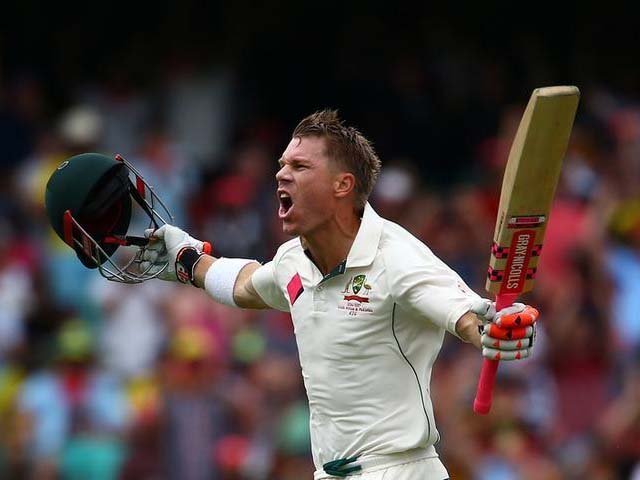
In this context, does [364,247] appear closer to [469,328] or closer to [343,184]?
[343,184]

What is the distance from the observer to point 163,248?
6.72 meters

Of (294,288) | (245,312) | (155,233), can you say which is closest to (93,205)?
(155,233)

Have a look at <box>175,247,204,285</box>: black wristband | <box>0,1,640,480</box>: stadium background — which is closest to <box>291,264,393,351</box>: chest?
<box>175,247,204,285</box>: black wristband

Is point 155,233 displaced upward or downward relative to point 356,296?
upward

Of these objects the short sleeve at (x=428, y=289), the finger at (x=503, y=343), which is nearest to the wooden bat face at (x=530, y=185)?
the short sleeve at (x=428, y=289)

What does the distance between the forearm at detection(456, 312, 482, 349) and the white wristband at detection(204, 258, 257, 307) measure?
1.23 meters

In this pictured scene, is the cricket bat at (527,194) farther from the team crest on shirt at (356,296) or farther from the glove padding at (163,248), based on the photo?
the glove padding at (163,248)

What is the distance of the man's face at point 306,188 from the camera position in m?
6.05

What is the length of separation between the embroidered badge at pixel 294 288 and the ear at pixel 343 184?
0.35 meters

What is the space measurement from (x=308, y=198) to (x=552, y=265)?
15.8 feet

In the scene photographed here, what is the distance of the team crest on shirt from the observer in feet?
19.4

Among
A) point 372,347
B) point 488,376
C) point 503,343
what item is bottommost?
point 488,376

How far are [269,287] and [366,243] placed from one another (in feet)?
1.90

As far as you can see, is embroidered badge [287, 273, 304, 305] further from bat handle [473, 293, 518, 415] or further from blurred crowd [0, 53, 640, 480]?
blurred crowd [0, 53, 640, 480]
